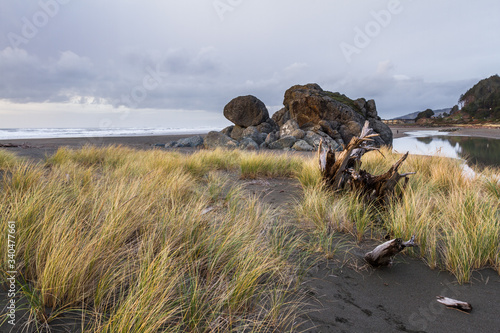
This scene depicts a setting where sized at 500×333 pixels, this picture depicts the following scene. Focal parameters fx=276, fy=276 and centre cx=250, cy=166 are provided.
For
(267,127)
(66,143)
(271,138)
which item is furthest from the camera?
(267,127)

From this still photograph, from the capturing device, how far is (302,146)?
1395 centimetres

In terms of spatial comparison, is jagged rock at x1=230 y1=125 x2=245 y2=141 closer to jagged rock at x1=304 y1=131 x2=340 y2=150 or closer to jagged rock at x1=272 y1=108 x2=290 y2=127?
jagged rock at x1=272 y1=108 x2=290 y2=127

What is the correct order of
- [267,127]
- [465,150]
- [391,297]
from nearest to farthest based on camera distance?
[391,297] < [465,150] < [267,127]

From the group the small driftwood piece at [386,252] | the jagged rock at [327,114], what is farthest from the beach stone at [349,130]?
the small driftwood piece at [386,252]

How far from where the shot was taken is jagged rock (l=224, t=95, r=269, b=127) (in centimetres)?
1800

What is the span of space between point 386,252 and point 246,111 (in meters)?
16.5

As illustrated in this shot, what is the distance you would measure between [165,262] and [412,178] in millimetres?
4991

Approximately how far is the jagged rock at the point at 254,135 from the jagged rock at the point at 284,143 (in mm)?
1518

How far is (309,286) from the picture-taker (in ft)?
6.61

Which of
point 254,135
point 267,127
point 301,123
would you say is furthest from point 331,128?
point 254,135

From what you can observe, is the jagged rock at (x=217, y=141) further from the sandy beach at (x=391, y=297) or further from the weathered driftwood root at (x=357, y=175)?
the sandy beach at (x=391, y=297)

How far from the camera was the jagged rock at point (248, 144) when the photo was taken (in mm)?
13873

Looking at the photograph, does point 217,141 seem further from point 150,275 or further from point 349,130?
point 150,275

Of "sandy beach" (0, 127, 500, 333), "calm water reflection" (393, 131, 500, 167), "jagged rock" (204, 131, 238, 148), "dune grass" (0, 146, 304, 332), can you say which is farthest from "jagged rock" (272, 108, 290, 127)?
"sandy beach" (0, 127, 500, 333)
